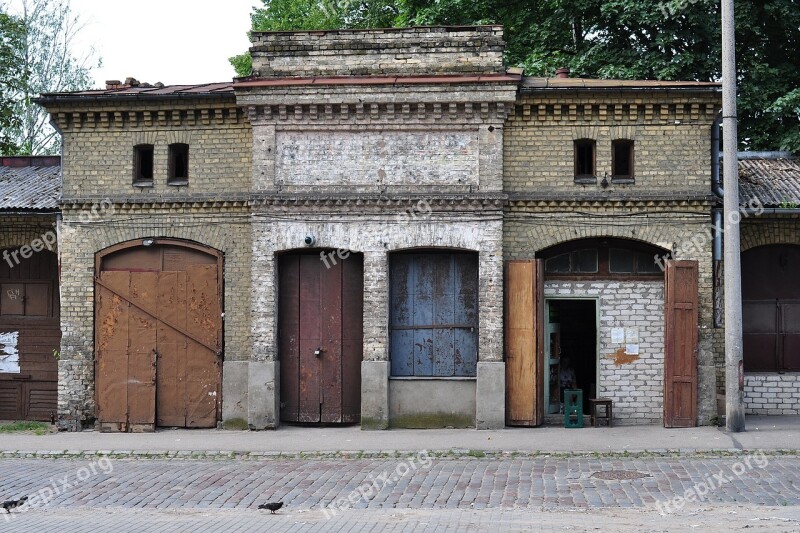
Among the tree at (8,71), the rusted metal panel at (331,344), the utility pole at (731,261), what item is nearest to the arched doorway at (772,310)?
the utility pole at (731,261)

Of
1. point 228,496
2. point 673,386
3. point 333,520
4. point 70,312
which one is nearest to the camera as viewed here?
point 333,520

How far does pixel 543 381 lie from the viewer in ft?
58.5

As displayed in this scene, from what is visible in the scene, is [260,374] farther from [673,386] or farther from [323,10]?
[323,10]

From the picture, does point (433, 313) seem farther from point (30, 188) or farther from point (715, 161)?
point (30, 188)

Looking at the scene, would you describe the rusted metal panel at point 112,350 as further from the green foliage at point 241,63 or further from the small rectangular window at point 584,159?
the green foliage at point 241,63

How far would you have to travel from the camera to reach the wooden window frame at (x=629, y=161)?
17.5 metres

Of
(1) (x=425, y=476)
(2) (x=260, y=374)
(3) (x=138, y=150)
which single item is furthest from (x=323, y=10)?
(1) (x=425, y=476)

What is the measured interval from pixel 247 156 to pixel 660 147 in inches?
292

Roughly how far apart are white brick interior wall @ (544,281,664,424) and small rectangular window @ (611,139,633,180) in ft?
6.46

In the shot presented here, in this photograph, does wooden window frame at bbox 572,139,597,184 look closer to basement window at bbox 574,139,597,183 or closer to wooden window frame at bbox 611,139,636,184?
basement window at bbox 574,139,597,183

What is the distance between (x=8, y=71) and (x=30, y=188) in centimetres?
1067

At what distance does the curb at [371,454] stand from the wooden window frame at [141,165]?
5.16m

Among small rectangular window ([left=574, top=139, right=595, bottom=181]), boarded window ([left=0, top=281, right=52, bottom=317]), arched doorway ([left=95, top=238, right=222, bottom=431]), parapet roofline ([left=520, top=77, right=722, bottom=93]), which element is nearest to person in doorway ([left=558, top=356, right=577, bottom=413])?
small rectangular window ([left=574, top=139, right=595, bottom=181])

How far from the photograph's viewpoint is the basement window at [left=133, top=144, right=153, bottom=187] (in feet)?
59.6
